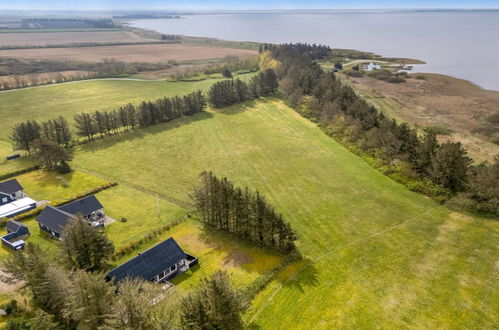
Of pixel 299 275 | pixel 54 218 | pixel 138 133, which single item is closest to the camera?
pixel 299 275

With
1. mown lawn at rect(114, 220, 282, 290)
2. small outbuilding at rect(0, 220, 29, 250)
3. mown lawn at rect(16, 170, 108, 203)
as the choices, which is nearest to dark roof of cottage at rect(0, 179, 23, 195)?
mown lawn at rect(16, 170, 108, 203)

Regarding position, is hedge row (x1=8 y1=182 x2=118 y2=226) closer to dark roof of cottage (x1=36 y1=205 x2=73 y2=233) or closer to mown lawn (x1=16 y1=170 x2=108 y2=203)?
mown lawn (x1=16 y1=170 x2=108 y2=203)

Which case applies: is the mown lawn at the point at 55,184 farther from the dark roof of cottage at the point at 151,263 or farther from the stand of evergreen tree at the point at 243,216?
the dark roof of cottage at the point at 151,263

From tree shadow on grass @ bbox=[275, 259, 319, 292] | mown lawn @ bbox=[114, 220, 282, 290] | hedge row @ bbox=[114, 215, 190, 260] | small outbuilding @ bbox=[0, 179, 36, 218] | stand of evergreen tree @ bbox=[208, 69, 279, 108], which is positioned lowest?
small outbuilding @ bbox=[0, 179, 36, 218]

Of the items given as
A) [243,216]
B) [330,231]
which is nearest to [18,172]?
[243,216]

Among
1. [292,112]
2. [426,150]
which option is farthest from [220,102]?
[426,150]

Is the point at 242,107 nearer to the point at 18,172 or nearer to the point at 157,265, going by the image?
the point at 18,172

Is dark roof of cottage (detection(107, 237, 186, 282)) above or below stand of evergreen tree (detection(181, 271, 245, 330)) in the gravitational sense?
below

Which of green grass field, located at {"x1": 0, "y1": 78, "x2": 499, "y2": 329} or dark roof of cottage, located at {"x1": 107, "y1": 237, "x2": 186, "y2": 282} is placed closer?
green grass field, located at {"x1": 0, "y1": 78, "x2": 499, "y2": 329}
